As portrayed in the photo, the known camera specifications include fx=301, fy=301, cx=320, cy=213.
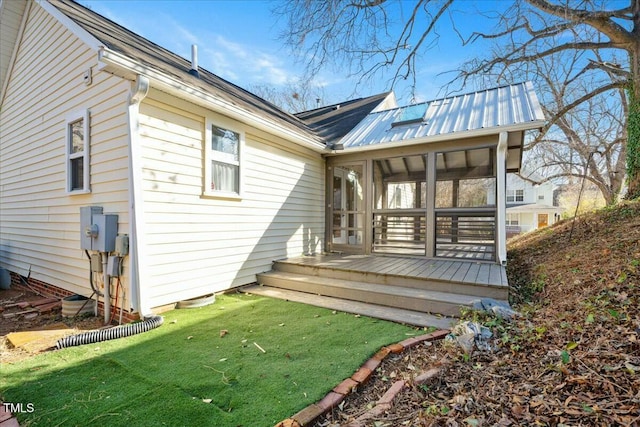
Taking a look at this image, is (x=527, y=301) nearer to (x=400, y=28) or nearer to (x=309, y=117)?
(x=400, y=28)

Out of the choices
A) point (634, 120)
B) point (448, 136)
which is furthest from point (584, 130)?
point (448, 136)

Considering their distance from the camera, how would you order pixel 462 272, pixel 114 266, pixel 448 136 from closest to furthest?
pixel 114 266, pixel 462 272, pixel 448 136

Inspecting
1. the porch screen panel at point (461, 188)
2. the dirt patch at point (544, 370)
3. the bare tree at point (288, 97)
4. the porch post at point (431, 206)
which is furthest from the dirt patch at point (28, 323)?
the bare tree at point (288, 97)

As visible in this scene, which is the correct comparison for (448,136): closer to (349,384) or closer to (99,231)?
(349,384)

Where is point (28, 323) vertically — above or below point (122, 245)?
below

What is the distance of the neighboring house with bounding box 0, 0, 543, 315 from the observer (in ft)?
12.4

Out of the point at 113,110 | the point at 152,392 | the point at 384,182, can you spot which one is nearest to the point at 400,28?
the point at 384,182

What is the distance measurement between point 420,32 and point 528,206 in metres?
22.5

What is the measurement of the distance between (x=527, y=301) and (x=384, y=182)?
555 cm

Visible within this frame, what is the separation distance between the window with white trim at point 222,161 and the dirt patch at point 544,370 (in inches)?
135

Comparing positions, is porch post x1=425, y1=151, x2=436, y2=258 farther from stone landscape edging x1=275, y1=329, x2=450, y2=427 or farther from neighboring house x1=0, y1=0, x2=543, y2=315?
stone landscape edging x1=275, y1=329, x2=450, y2=427

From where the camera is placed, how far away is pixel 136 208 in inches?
141

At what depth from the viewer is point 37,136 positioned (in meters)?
5.53

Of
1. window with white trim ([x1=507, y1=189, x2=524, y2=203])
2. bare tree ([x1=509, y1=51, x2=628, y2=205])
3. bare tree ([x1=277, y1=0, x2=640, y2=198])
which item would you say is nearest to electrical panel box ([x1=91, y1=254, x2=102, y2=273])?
bare tree ([x1=277, y1=0, x2=640, y2=198])
